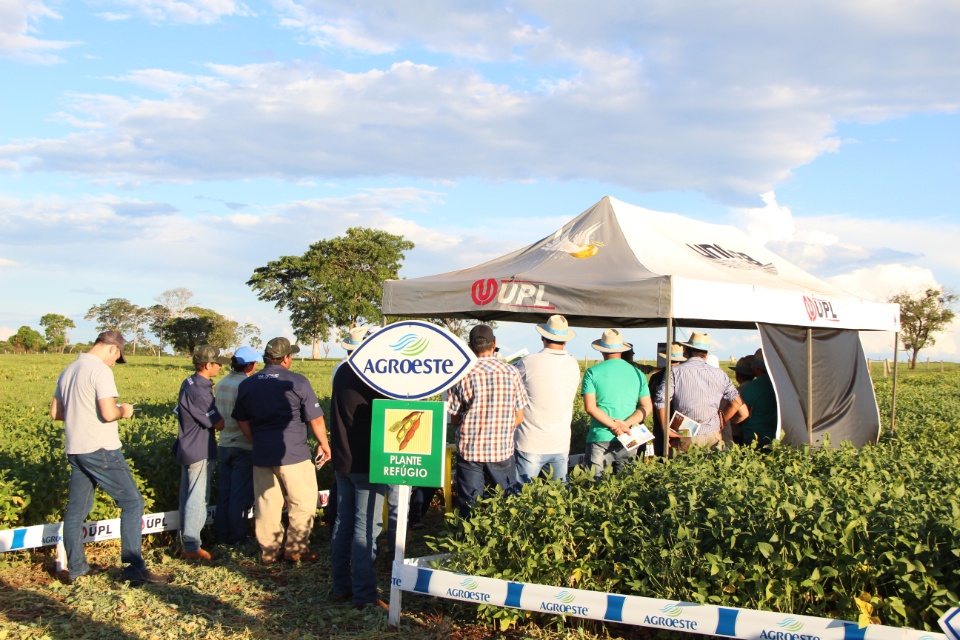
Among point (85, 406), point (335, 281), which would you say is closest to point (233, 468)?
point (85, 406)

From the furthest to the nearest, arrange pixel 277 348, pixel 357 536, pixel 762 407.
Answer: pixel 762 407 → pixel 277 348 → pixel 357 536

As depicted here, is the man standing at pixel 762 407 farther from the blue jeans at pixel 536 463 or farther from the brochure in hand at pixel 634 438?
the blue jeans at pixel 536 463

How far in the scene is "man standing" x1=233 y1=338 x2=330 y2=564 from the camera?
6336mm

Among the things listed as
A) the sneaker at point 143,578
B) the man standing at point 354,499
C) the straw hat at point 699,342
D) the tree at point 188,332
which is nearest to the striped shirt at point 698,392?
the straw hat at point 699,342

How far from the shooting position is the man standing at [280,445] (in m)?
6.34

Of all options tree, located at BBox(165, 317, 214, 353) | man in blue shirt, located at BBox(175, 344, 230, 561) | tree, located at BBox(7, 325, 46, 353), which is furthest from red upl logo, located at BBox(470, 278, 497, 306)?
tree, located at BBox(7, 325, 46, 353)

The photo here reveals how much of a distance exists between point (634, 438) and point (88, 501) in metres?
4.22

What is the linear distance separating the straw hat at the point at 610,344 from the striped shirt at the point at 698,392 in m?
0.55

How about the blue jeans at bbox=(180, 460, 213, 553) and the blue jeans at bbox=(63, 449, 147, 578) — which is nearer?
the blue jeans at bbox=(63, 449, 147, 578)

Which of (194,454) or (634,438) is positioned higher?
(634,438)

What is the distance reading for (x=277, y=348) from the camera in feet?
21.3

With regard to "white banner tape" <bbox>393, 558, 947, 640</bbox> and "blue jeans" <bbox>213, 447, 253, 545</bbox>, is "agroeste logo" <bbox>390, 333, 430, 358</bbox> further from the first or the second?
"blue jeans" <bbox>213, 447, 253, 545</bbox>

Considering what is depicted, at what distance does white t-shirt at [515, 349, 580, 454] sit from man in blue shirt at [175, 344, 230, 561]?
2522mm

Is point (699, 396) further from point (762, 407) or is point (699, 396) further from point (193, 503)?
point (193, 503)
